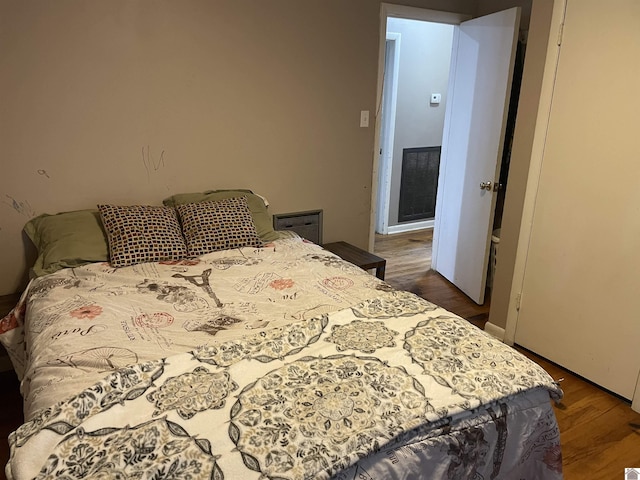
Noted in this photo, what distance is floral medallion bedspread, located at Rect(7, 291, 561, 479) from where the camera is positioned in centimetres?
103

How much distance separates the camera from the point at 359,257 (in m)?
3.04

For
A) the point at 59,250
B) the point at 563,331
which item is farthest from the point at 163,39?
the point at 563,331

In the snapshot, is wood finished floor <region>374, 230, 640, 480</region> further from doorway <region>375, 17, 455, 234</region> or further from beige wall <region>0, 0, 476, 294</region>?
doorway <region>375, 17, 455, 234</region>

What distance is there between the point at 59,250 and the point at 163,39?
125cm

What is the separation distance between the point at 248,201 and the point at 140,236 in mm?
725

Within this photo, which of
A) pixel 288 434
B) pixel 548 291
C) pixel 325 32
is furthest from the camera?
pixel 325 32

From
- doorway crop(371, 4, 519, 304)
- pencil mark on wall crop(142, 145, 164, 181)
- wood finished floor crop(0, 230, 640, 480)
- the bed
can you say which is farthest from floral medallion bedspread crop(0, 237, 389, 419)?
doorway crop(371, 4, 519, 304)

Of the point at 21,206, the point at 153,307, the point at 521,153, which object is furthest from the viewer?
the point at 521,153

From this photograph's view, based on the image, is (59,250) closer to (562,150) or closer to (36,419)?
(36,419)

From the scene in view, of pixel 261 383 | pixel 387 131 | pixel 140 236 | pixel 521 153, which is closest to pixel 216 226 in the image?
pixel 140 236

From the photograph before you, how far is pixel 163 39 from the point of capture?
2.52 meters

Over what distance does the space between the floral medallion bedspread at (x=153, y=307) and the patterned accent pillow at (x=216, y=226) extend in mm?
72

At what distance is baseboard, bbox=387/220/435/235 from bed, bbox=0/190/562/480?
3064mm

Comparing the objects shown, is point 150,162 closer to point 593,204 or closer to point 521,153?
point 521,153
